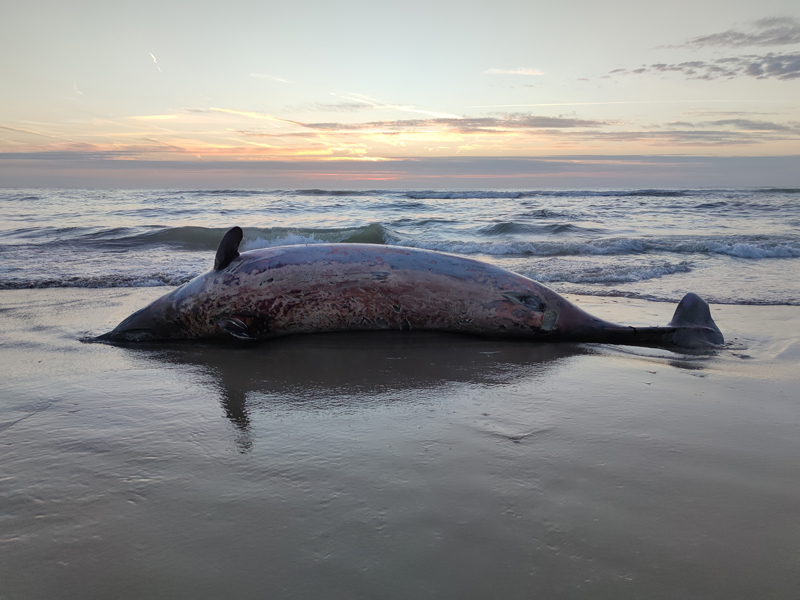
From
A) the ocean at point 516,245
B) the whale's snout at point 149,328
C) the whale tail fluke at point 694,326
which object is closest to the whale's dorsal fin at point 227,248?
the whale's snout at point 149,328

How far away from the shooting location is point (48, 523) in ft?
5.89

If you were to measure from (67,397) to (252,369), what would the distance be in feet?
3.71

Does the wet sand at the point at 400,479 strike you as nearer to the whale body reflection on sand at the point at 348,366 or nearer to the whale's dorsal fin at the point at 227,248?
the whale body reflection on sand at the point at 348,366

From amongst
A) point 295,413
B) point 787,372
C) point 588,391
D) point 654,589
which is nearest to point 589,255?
point 787,372

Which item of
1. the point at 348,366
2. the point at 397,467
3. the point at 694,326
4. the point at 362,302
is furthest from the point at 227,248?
the point at 694,326

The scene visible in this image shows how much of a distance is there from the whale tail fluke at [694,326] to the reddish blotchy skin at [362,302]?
1.69ft

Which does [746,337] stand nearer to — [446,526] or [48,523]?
[446,526]

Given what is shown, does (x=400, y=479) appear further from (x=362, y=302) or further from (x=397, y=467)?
(x=362, y=302)

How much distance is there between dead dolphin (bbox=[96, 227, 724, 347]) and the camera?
4.48 meters

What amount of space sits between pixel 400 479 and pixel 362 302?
257 centimetres

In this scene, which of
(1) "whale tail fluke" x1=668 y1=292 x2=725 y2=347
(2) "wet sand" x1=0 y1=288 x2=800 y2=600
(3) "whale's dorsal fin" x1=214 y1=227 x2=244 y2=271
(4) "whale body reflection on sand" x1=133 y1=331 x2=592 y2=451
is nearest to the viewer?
(2) "wet sand" x1=0 y1=288 x2=800 y2=600

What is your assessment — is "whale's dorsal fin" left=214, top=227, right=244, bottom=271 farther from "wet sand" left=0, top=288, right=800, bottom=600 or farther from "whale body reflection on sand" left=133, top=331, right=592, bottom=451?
"wet sand" left=0, top=288, right=800, bottom=600

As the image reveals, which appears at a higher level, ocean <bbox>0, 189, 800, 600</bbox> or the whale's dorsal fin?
the whale's dorsal fin

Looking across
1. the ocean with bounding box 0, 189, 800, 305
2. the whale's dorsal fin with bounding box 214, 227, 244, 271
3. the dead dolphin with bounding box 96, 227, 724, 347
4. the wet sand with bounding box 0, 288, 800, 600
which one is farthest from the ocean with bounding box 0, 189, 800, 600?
the ocean with bounding box 0, 189, 800, 305
